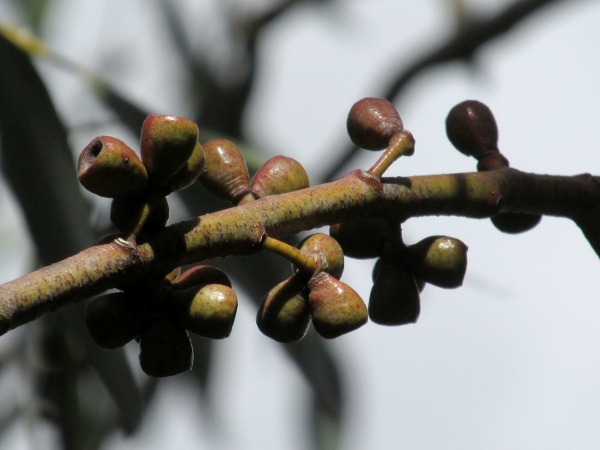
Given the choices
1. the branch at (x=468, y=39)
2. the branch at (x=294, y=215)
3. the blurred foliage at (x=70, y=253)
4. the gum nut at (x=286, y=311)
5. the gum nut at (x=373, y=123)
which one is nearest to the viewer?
the branch at (x=294, y=215)

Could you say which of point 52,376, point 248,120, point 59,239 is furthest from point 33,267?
point 248,120

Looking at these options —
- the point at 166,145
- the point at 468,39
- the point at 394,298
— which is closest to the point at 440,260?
the point at 394,298

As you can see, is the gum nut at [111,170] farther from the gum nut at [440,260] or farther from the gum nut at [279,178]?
the gum nut at [440,260]

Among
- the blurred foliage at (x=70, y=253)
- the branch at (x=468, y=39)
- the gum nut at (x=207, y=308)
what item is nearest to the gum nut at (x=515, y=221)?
the gum nut at (x=207, y=308)

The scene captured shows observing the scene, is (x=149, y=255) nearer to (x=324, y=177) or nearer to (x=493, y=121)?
(x=493, y=121)

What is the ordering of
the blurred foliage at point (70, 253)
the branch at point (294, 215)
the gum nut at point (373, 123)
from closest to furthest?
the branch at point (294, 215) → the gum nut at point (373, 123) → the blurred foliage at point (70, 253)

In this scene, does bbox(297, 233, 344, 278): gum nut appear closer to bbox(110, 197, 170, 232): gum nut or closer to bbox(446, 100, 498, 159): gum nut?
bbox(110, 197, 170, 232): gum nut

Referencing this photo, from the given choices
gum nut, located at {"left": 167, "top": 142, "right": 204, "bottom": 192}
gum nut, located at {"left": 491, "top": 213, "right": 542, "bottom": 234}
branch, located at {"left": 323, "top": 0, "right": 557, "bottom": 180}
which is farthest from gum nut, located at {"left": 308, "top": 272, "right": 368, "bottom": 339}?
branch, located at {"left": 323, "top": 0, "right": 557, "bottom": 180}
